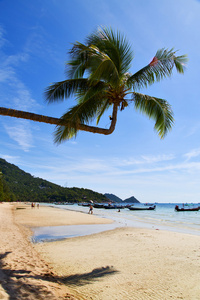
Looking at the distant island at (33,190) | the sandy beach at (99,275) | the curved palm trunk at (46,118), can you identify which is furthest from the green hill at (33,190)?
the curved palm trunk at (46,118)

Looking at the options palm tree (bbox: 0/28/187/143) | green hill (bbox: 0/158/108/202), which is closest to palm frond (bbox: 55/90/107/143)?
palm tree (bbox: 0/28/187/143)

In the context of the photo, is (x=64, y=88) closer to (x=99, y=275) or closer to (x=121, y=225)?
(x=99, y=275)

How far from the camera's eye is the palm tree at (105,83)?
5.75 meters

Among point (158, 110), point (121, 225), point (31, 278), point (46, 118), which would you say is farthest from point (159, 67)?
point (121, 225)

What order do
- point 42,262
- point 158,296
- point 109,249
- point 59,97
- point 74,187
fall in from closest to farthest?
1. point 158,296
2. point 42,262
3. point 59,97
4. point 109,249
5. point 74,187

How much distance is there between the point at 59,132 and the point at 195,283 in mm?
5293

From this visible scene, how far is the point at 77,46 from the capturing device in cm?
571

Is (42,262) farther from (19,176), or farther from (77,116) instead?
(19,176)

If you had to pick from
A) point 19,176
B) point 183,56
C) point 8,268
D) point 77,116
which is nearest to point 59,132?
point 77,116

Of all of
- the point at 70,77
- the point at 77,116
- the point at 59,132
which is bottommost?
the point at 59,132

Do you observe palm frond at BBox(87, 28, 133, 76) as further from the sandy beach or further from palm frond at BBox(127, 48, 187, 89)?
Result: the sandy beach

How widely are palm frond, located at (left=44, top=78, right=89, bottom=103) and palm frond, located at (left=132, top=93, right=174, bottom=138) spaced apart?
6.13 feet

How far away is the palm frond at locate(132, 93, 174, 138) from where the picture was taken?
22.0ft

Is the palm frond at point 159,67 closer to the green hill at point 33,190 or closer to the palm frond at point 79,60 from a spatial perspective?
the palm frond at point 79,60
